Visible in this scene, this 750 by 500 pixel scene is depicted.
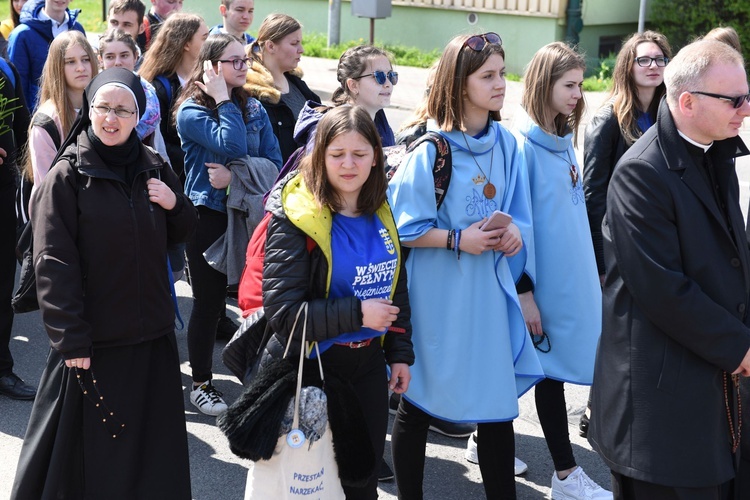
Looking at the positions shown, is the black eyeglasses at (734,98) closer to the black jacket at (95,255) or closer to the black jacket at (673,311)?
the black jacket at (673,311)

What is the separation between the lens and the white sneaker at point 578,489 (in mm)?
4430

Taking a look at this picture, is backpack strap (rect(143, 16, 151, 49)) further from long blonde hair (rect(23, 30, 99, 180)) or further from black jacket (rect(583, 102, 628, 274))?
black jacket (rect(583, 102, 628, 274))

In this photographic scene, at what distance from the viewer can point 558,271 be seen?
4.46m

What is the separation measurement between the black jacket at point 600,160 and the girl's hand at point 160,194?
2133mm

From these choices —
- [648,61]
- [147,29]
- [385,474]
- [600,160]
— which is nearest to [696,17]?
[147,29]

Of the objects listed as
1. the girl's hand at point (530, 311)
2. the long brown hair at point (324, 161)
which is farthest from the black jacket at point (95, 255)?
the girl's hand at point (530, 311)

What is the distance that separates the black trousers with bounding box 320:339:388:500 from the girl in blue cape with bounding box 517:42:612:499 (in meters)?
0.97

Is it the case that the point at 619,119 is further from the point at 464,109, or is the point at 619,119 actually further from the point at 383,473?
the point at 383,473

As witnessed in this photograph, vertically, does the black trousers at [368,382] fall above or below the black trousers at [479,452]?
above

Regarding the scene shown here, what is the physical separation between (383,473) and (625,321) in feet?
5.84

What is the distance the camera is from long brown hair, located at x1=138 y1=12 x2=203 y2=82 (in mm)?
5859

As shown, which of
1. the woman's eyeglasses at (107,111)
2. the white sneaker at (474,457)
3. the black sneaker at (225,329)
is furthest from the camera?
the black sneaker at (225,329)

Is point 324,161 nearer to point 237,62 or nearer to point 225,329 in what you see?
point 237,62

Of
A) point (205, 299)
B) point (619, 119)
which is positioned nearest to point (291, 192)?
point (205, 299)
